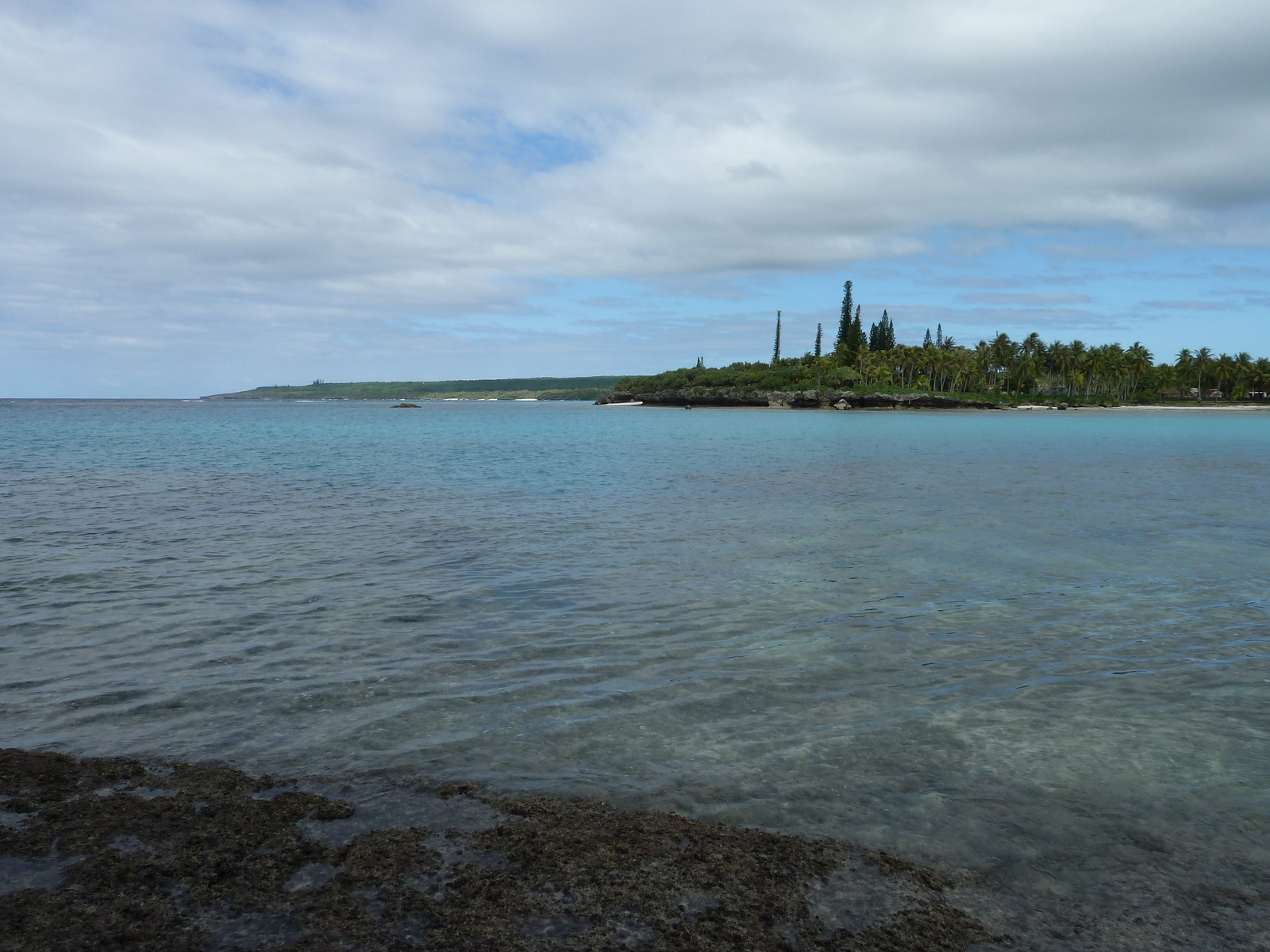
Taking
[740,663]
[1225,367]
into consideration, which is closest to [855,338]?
[1225,367]

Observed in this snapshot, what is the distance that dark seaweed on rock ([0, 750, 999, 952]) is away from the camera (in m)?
4.69

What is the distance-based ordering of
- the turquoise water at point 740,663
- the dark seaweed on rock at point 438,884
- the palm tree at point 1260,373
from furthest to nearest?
the palm tree at point 1260,373
the turquoise water at point 740,663
the dark seaweed on rock at point 438,884

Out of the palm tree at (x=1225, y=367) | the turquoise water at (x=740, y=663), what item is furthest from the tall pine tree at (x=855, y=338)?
the turquoise water at (x=740, y=663)

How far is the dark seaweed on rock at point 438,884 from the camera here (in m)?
4.69

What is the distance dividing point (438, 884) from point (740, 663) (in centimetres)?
579

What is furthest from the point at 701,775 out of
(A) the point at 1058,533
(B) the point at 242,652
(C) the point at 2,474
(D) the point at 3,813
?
(C) the point at 2,474

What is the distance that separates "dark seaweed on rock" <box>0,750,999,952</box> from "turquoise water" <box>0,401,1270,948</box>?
66 cm

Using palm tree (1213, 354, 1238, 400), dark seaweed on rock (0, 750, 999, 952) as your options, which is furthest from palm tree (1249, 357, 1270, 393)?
dark seaweed on rock (0, 750, 999, 952)

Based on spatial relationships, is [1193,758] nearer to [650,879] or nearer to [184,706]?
[650,879]

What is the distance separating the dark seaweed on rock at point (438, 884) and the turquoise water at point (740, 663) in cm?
66

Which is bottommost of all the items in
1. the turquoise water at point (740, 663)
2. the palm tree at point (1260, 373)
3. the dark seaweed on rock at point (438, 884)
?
the turquoise water at point (740, 663)

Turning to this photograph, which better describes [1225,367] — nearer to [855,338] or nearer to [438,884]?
[855,338]

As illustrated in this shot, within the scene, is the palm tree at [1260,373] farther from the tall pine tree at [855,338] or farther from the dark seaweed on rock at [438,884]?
the dark seaweed on rock at [438,884]

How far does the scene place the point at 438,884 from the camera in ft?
17.1
